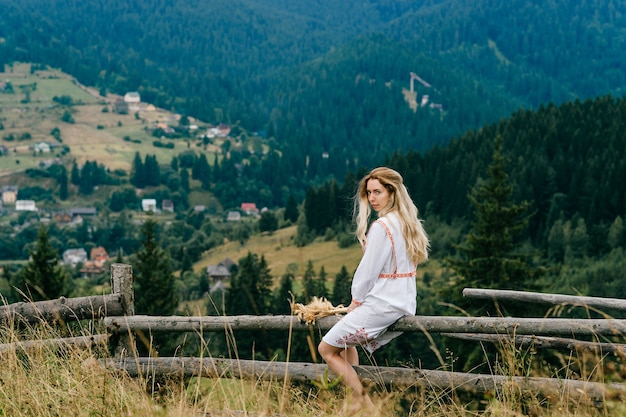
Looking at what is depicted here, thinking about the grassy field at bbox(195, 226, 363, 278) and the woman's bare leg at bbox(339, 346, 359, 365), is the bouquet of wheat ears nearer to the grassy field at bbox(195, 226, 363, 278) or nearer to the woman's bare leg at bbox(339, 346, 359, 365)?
the woman's bare leg at bbox(339, 346, 359, 365)

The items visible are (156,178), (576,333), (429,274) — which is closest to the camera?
(576,333)

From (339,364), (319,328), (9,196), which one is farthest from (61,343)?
(9,196)

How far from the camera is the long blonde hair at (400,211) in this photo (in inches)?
232

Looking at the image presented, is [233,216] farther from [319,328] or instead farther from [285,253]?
[319,328]

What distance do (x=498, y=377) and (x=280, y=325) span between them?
5.36 feet

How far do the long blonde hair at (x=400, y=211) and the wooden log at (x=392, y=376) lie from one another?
0.86 metres

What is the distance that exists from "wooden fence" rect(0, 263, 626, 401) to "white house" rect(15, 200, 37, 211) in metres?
176

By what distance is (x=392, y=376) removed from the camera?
5.95 meters

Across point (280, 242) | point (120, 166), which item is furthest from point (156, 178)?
point (280, 242)

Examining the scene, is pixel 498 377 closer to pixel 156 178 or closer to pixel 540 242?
pixel 540 242

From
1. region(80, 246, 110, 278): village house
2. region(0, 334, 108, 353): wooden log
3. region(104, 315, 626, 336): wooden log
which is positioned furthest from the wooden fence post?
region(80, 246, 110, 278): village house

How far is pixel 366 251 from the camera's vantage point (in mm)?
5828

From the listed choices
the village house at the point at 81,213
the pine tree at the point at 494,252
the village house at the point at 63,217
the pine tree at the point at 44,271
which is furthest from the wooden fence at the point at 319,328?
the village house at the point at 63,217

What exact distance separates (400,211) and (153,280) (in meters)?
31.1
